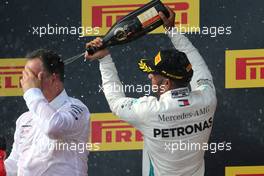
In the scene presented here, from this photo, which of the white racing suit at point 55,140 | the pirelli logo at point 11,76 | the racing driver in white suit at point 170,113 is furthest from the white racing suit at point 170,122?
the pirelli logo at point 11,76

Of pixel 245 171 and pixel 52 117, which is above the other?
pixel 52 117

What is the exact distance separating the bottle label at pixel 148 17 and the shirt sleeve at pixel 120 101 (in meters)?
0.24

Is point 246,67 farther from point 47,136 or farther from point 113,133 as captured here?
point 47,136

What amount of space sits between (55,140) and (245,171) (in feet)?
4.08

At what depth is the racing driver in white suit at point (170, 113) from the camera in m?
3.95

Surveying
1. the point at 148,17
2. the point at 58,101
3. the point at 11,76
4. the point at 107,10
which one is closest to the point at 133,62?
the point at 107,10

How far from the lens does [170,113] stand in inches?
155

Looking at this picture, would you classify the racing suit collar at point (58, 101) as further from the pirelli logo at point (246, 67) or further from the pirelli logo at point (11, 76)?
the pirelli logo at point (246, 67)

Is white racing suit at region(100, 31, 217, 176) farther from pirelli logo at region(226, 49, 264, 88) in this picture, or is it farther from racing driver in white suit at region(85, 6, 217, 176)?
pirelli logo at region(226, 49, 264, 88)

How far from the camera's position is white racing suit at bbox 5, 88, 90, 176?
12.3ft

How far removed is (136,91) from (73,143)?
826 millimetres

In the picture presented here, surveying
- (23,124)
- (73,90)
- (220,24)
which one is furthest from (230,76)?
(23,124)

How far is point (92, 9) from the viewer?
181 inches

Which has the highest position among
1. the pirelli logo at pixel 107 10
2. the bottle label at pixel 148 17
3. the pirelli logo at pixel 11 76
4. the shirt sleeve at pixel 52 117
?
the pirelli logo at pixel 107 10
